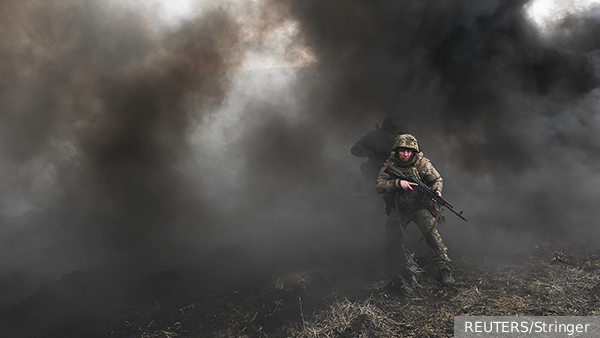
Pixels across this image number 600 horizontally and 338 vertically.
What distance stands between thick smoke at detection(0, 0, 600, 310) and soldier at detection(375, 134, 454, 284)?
4.85 feet

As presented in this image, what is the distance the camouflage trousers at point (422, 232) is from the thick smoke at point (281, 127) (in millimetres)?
1065

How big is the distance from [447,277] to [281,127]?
18.4 ft

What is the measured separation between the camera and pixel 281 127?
29.3 ft

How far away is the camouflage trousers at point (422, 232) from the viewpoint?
4.66 m

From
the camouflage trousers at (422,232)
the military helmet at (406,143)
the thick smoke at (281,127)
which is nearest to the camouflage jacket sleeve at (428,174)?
the military helmet at (406,143)

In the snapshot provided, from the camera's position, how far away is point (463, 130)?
8.11 m

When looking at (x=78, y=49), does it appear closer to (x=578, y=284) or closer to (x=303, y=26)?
(x=303, y=26)

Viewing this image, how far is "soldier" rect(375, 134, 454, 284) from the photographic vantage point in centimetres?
466

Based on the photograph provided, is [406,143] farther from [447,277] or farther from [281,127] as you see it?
[281,127]

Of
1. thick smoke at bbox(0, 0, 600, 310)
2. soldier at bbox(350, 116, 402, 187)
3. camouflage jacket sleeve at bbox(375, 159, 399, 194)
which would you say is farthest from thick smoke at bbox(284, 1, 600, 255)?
camouflage jacket sleeve at bbox(375, 159, 399, 194)

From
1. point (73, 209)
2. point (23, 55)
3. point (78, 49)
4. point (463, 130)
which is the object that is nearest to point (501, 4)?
point (463, 130)

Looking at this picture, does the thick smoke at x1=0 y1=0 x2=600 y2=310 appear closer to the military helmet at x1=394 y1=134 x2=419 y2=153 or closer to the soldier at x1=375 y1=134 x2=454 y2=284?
the soldier at x1=375 y1=134 x2=454 y2=284

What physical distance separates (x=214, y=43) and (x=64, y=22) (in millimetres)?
2717

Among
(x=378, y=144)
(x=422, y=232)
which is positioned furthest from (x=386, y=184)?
(x=378, y=144)
